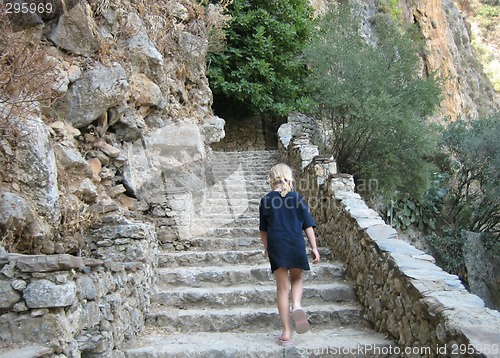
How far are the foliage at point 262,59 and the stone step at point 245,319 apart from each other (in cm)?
837

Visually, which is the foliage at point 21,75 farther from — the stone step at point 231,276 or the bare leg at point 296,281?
the bare leg at point 296,281

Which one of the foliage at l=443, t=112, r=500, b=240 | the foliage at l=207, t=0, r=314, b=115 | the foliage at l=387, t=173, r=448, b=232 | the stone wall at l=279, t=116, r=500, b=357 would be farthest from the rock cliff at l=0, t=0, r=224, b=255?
the foliage at l=443, t=112, r=500, b=240

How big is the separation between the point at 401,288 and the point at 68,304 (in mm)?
2376

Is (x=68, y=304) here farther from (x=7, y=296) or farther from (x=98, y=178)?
(x=98, y=178)

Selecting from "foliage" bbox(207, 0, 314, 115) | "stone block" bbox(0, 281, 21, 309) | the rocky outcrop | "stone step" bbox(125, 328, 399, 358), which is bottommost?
"stone step" bbox(125, 328, 399, 358)

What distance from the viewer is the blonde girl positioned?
304cm

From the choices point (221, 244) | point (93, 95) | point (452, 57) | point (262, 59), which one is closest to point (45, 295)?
point (93, 95)

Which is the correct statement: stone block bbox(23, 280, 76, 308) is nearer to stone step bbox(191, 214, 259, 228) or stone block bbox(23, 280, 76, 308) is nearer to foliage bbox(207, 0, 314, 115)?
stone step bbox(191, 214, 259, 228)

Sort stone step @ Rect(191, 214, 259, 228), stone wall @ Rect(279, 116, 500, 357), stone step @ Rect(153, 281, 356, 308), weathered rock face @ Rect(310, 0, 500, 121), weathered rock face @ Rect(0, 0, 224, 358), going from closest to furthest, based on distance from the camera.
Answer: stone wall @ Rect(279, 116, 500, 357), weathered rock face @ Rect(0, 0, 224, 358), stone step @ Rect(153, 281, 356, 308), stone step @ Rect(191, 214, 259, 228), weathered rock face @ Rect(310, 0, 500, 121)

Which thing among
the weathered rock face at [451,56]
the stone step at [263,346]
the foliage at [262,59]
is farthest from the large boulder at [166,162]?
the weathered rock face at [451,56]

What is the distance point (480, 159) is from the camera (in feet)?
Answer: 35.7

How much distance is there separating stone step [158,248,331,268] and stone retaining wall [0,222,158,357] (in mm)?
1061

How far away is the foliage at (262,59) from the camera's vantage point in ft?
37.5

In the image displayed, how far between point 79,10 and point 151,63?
1468mm
